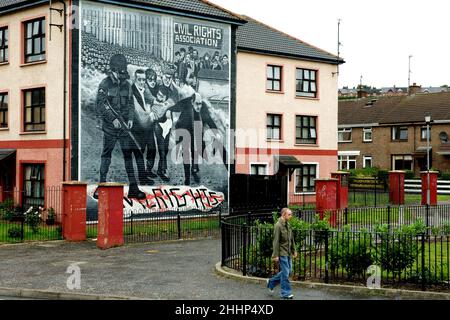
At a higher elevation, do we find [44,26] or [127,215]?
[44,26]

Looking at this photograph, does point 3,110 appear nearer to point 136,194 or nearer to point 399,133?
point 136,194

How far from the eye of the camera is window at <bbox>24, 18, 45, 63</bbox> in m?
28.6

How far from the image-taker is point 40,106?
2881 centimetres

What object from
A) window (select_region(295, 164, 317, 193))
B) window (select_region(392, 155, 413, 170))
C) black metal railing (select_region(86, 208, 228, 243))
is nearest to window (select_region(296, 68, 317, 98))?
window (select_region(295, 164, 317, 193))

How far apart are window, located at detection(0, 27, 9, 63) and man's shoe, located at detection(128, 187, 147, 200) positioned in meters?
8.69

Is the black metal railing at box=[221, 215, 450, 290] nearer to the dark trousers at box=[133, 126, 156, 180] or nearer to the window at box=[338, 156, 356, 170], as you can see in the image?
the dark trousers at box=[133, 126, 156, 180]

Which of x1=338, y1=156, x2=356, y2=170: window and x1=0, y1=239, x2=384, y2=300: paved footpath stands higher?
x1=338, y1=156, x2=356, y2=170: window

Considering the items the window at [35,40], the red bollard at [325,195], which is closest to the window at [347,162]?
the red bollard at [325,195]

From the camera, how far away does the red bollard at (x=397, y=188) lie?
38906 millimetres

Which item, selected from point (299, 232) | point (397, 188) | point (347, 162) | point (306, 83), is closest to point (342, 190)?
point (397, 188)

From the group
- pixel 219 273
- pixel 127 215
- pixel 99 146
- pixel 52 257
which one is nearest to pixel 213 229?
pixel 127 215

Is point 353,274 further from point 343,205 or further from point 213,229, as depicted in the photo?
point 343,205

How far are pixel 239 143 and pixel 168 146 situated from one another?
21.5ft

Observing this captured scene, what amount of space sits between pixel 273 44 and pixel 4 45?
1569cm
